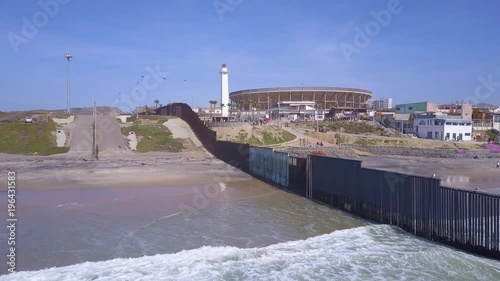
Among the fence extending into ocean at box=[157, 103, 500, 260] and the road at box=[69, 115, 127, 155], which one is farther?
the road at box=[69, 115, 127, 155]

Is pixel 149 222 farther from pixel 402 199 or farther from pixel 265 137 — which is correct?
pixel 265 137

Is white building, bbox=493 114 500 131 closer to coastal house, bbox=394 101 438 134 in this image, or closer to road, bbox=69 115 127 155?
coastal house, bbox=394 101 438 134

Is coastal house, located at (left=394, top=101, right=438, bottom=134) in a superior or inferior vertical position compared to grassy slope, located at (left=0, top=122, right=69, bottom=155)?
superior

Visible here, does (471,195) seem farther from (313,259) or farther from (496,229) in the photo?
(313,259)

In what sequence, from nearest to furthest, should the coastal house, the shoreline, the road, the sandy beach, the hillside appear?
the sandy beach
the shoreline
the road
the hillside
the coastal house

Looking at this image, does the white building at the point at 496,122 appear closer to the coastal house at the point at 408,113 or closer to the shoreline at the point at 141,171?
the coastal house at the point at 408,113

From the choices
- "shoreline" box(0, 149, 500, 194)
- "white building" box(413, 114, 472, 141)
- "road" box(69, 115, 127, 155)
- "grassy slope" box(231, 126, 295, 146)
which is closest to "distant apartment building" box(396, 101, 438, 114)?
"white building" box(413, 114, 472, 141)

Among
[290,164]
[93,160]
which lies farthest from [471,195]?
[93,160]
